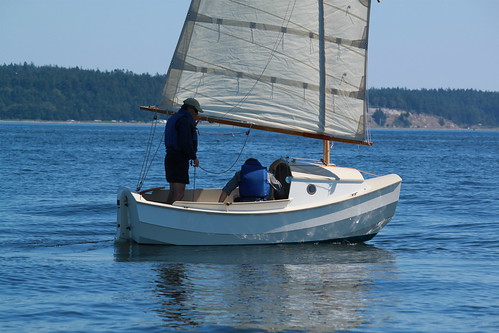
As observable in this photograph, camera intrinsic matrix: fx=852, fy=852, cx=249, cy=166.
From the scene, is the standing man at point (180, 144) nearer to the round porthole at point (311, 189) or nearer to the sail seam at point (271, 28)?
the sail seam at point (271, 28)

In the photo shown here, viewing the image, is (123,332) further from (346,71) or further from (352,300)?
(346,71)

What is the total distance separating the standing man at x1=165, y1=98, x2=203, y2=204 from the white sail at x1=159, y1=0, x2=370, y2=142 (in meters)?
0.80

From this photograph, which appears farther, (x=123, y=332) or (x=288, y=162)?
(x=288, y=162)

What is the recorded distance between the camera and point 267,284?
39.3 ft

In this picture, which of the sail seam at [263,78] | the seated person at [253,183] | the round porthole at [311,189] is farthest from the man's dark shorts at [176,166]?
the round porthole at [311,189]

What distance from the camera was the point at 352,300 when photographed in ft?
36.2

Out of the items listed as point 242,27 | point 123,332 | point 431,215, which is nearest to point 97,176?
point 431,215

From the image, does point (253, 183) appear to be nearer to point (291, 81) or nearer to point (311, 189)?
point (311, 189)

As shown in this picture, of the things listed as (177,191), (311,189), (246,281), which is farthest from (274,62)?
(246,281)

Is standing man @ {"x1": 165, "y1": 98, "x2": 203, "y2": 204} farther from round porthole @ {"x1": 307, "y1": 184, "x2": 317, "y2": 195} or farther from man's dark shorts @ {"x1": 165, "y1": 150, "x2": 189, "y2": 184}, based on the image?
round porthole @ {"x1": 307, "y1": 184, "x2": 317, "y2": 195}

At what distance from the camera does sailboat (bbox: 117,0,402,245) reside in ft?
49.5

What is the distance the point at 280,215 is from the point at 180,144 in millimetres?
2066

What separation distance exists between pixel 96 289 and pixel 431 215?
12087 millimetres

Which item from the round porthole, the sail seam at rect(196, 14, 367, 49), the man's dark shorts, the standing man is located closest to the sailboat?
the sail seam at rect(196, 14, 367, 49)
